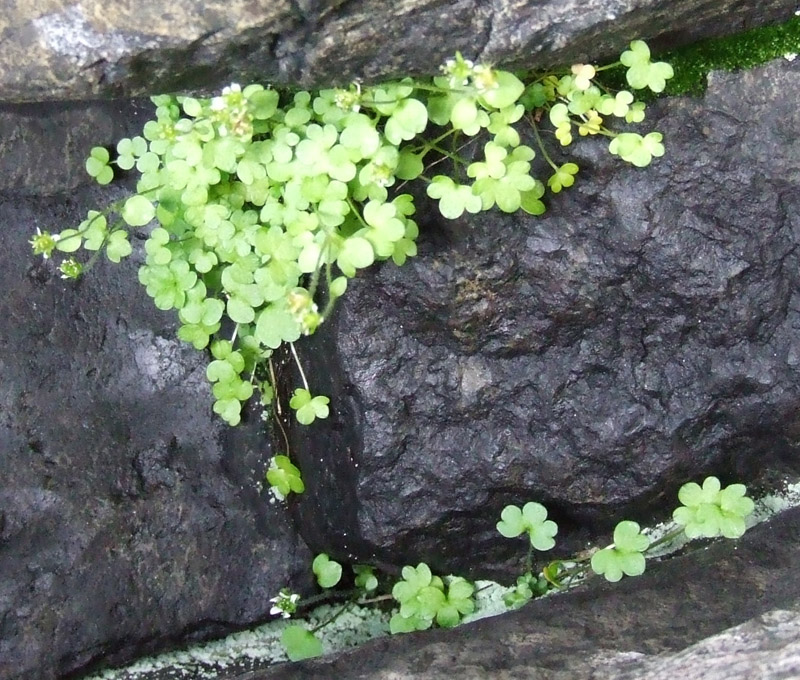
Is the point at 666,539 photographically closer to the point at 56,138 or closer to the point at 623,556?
the point at 623,556

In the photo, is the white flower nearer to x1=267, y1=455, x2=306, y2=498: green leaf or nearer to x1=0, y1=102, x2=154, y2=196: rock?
x1=267, y1=455, x2=306, y2=498: green leaf

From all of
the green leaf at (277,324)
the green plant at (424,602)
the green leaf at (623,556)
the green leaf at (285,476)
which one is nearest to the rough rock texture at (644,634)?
the green leaf at (623,556)

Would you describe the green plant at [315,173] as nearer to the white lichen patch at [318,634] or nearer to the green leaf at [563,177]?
the green leaf at [563,177]

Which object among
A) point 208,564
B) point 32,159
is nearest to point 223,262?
point 32,159

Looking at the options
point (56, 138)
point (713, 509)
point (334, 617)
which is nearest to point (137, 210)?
point (56, 138)

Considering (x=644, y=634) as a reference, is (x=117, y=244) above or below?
above

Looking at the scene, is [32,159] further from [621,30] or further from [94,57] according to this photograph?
[621,30]

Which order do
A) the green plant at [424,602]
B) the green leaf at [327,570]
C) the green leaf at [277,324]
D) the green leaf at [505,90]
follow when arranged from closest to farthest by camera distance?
1. the green leaf at [505,90]
2. the green leaf at [277,324]
3. the green plant at [424,602]
4. the green leaf at [327,570]

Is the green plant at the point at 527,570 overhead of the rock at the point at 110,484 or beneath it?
beneath
